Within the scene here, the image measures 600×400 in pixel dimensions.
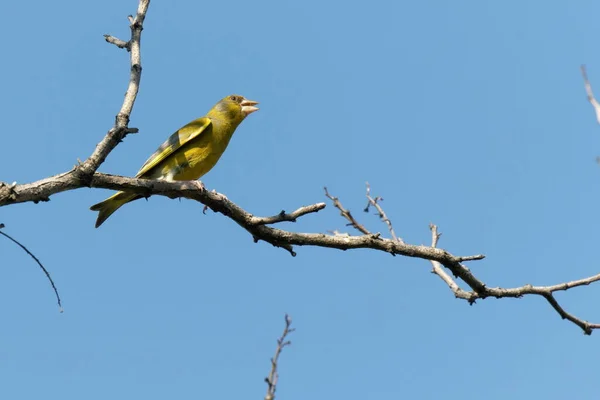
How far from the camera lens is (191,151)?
7625 mm

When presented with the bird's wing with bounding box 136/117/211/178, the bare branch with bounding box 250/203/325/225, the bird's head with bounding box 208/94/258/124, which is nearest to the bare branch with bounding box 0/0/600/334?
the bare branch with bounding box 250/203/325/225

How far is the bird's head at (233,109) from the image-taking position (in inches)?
332

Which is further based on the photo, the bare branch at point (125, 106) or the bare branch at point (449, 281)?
the bare branch at point (449, 281)

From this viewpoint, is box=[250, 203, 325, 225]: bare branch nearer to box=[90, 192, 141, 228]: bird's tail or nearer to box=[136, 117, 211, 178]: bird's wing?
box=[90, 192, 141, 228]: bird's tail

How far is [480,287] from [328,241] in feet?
3.39

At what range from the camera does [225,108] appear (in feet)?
28.3

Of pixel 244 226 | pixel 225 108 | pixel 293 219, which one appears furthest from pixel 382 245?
pixel 225 108

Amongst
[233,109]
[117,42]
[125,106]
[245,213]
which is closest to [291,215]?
[245,213]

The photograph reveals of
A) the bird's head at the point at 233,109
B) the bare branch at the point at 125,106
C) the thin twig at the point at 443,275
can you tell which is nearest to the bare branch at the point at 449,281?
the thin twig at the point at 443,275

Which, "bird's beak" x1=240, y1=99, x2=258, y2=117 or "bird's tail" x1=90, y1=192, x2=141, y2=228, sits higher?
"bird's beak" x1=240, y1=99, x2=258, y2=117

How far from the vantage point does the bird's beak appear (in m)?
8.70

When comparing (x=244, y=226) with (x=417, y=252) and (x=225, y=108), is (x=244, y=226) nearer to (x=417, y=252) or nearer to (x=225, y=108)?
(x=417, y=252)

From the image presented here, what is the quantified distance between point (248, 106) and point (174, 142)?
63.3 inches

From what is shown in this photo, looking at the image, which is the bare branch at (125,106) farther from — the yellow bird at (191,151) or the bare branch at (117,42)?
the yellow bird at (191,151)
